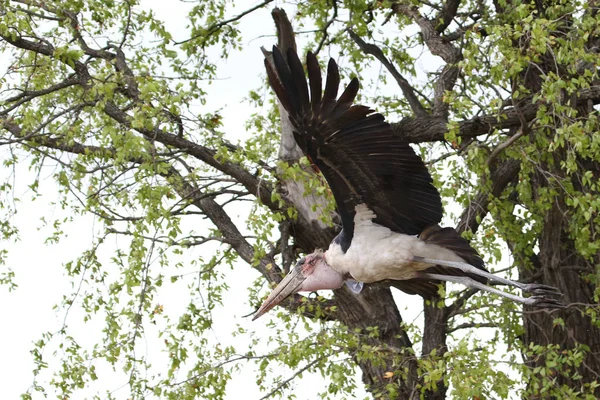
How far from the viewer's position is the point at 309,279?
6.29m

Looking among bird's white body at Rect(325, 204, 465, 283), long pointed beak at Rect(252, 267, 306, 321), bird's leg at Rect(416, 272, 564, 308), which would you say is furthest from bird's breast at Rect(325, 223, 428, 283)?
long pointed beak at Rect(252, 267, 306, 321)

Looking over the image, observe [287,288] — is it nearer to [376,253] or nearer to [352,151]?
[376,253]

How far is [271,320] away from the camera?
30.1 ft

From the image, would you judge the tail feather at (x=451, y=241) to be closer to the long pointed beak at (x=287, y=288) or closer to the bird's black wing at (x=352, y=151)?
the bird's black wing at (x=352, y=151)

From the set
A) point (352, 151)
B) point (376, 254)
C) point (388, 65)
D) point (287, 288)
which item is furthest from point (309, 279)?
point (388, 65)

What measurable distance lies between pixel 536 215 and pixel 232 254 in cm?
266

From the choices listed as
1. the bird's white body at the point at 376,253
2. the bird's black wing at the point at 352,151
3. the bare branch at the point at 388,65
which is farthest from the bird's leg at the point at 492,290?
the bare branch at the point at 388,65

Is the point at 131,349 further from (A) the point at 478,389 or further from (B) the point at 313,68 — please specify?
(B) the point at 313,68

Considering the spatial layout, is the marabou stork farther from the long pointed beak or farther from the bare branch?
the bare branch

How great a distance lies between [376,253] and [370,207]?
26cm

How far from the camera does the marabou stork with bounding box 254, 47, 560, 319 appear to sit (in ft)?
17.6

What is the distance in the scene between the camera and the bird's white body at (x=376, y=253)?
600 cm

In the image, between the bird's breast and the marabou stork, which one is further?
the bird's breast

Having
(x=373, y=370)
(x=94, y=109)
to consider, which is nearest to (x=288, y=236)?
(x=373, y=370)
